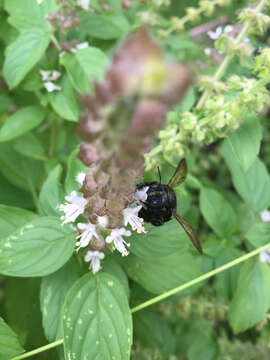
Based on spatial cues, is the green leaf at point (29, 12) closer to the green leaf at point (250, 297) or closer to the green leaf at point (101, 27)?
the green leaf at point (101, 27)

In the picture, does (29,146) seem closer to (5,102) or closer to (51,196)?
(5,102)

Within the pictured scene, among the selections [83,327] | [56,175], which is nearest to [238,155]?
[56,175]

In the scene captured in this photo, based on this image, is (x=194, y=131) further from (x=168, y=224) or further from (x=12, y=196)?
(x=12, y=196)

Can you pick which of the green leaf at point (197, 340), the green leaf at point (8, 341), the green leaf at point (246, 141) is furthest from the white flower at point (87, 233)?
the green leaf at point (197, 340)

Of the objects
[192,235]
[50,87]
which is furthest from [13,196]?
[192,235]

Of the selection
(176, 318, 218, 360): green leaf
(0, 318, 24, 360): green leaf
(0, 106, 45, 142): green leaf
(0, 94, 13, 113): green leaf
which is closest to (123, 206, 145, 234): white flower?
(0, 318, 24, 360): green leaf
